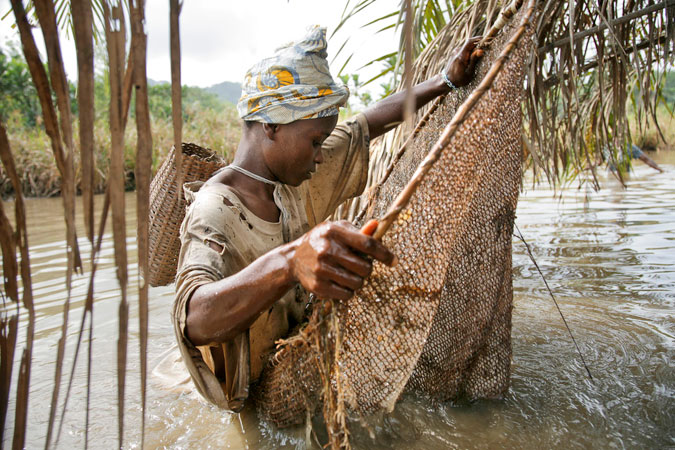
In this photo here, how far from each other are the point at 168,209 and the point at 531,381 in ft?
5.34

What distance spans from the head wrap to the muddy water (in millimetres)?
1105

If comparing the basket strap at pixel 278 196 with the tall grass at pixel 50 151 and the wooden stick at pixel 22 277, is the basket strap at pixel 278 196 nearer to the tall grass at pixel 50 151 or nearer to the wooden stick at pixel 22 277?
the wooden stick at pixel 22 277

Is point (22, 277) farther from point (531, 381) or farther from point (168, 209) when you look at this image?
point (531, 381)

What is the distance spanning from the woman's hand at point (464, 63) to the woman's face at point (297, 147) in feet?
1.76

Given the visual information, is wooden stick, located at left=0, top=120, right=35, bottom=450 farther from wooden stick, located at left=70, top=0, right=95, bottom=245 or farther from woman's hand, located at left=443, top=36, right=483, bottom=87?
woman's hand, located at left=443, top=36, right=483, bottom=87

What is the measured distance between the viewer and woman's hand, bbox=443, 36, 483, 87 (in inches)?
73.1

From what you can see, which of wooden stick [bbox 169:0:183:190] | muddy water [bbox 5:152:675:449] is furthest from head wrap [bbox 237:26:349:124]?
muddy water [bbox 5:152:675:449]

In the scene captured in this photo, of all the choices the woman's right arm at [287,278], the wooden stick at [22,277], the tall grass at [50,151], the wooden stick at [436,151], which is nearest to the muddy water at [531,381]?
the woman's right arm at [287,278]

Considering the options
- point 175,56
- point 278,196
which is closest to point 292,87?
point 278,196

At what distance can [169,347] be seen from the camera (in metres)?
2.70

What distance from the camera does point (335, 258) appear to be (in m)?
1.00

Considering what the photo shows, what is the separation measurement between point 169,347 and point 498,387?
1799 mm

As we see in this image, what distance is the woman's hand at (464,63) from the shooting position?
6.09ft

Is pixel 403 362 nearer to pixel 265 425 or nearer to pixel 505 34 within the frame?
pixel 265 425
